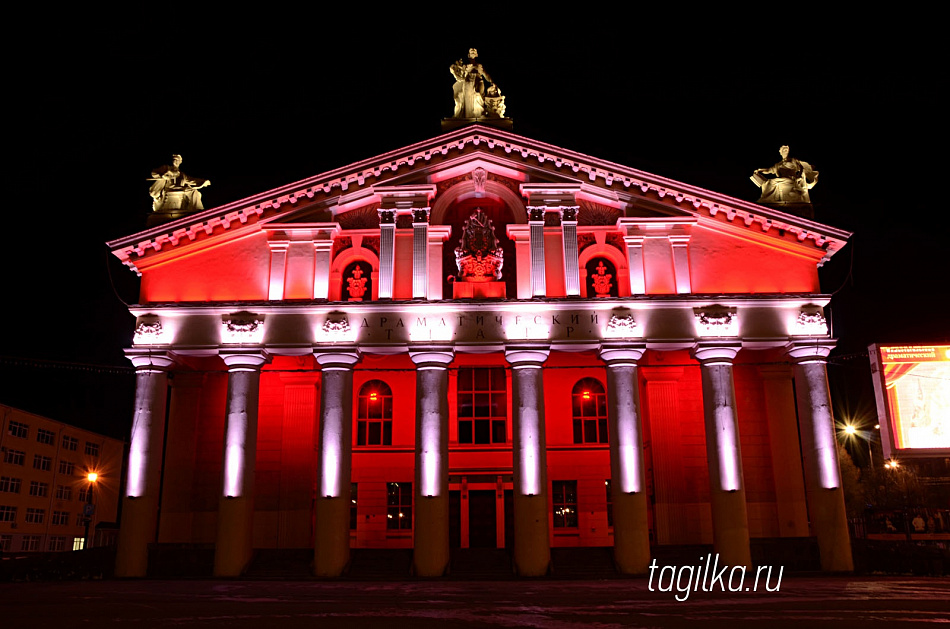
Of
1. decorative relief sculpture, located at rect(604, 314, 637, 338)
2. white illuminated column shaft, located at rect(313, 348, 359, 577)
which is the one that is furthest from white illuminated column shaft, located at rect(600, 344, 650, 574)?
white illuminated column shaft, located at rect(313, 348, 359, 577)

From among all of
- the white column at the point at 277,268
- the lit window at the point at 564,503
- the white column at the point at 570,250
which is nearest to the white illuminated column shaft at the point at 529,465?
the white column at the point at 570,250

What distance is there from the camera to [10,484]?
61.9 metres

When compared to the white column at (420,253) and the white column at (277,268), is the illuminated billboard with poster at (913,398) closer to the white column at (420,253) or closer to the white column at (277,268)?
the white column at (420,253)

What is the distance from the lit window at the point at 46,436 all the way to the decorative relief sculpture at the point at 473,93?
4895 cm

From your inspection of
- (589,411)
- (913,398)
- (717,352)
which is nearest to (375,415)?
(589,411)

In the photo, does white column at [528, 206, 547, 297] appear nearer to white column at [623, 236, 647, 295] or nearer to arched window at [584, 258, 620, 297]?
arched window at [584, 258, 620, 297]

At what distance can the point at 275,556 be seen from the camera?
31.0m

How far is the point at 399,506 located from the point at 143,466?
36.5ft

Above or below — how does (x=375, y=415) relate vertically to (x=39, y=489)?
above

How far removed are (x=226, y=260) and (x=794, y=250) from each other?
22934 millimetres

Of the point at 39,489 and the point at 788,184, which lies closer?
the point at 788,184

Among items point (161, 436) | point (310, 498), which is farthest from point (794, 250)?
point (161, 436)

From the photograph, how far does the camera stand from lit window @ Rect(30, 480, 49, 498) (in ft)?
214

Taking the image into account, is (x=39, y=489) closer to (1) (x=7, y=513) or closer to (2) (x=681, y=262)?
(1) (x=7, y=513)
